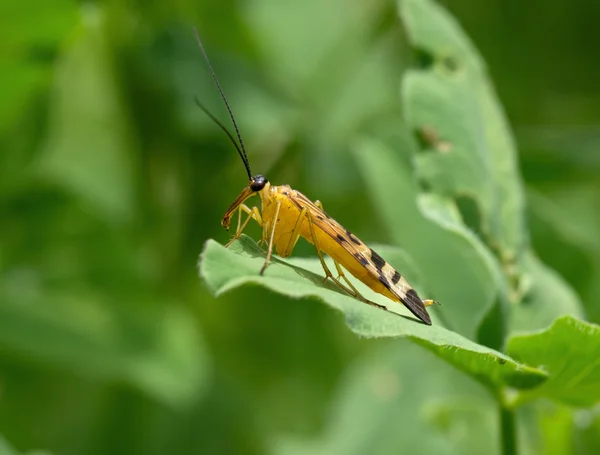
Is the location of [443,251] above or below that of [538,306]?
below

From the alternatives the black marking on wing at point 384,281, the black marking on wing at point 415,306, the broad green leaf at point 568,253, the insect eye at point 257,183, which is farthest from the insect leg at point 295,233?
the broad green leaf at point 568,253

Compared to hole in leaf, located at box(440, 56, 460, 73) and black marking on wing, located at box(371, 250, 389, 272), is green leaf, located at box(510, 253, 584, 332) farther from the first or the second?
hole in leaf, located at box(440, 56, 460, 73)

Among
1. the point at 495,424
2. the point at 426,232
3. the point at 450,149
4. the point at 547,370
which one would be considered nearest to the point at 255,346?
the point at 495,424

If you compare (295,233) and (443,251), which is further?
(443,251)

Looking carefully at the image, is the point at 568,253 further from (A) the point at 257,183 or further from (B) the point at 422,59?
(A) the point at 257,183

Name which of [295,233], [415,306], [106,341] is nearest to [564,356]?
[415,306]

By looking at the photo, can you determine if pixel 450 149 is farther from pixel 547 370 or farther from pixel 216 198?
pixel 216 198
